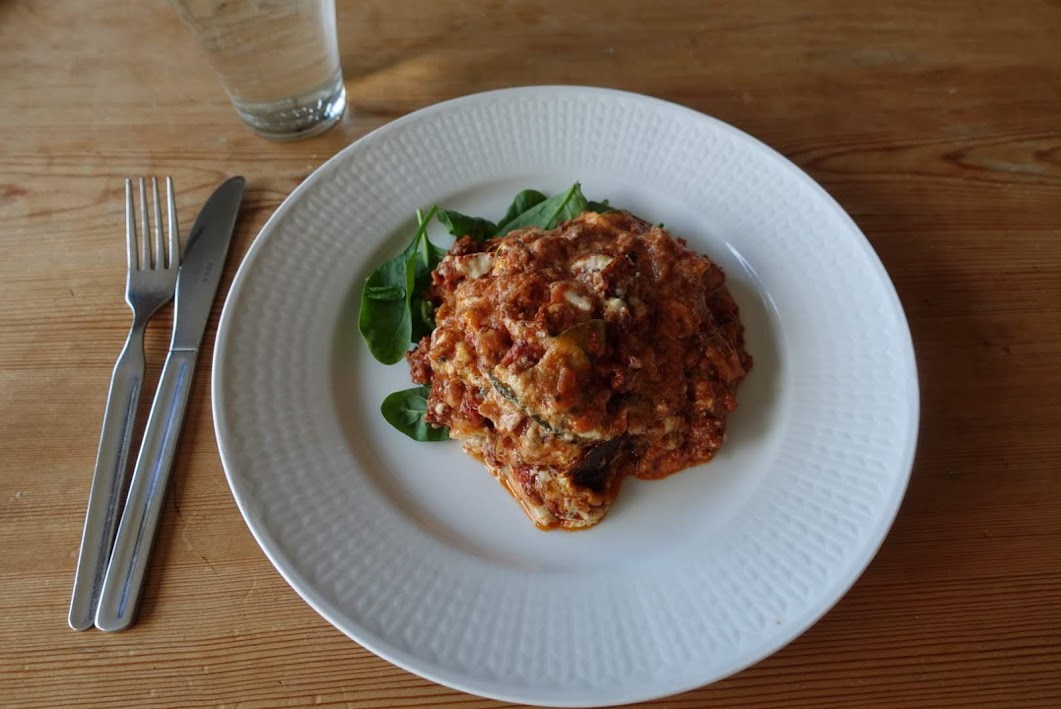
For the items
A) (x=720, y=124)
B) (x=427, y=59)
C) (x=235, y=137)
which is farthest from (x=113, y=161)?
(x=720, y=124)

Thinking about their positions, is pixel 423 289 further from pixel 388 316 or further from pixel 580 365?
pixel 580 365

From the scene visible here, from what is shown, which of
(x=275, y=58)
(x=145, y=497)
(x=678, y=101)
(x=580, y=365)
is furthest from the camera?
(x=678, y=101)

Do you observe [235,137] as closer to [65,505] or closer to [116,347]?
[116,347]

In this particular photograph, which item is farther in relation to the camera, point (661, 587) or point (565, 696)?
point (661, 587)

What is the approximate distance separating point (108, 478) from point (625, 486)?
1.33 m

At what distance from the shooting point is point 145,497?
5.90 feet

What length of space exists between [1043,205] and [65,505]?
3119 mm

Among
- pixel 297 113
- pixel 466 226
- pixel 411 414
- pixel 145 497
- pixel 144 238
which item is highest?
pixel 297 113

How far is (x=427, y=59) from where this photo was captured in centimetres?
273

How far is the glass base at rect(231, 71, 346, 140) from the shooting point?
239 centimetres

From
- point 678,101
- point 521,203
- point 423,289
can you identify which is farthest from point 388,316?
point 678,101

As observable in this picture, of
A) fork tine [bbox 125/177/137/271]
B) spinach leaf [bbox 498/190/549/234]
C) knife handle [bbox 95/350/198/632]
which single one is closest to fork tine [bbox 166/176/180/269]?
fork tine [bbox 125/177/137/271]

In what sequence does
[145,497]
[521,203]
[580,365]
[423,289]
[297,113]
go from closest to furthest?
[580,365]
[145,497]
[423,289]
[521,203]
[297,113]

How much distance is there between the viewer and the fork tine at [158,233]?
2201 millimetres
